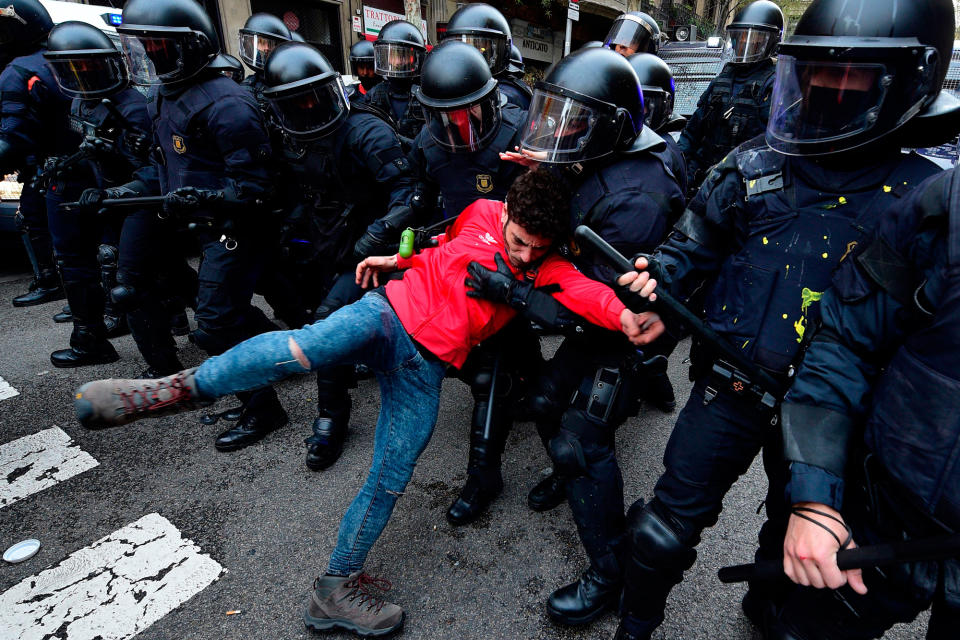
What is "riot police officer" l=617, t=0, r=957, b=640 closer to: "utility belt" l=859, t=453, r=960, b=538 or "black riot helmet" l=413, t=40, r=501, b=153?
"utility belt" l=859, t=453, r=960, b=538

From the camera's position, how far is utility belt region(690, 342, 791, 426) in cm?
150

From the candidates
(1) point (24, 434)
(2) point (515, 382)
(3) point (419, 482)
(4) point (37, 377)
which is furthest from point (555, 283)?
(4) point (37, 377)

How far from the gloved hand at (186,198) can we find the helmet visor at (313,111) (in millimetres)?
587

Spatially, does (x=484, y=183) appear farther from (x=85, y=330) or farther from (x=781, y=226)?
(x=85, y=330)

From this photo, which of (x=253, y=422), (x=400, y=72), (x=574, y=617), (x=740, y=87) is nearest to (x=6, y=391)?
(x=253, y=422)

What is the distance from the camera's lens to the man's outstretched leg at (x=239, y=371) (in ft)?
4.86

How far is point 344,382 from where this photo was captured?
3008mm

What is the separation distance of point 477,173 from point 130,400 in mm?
1963

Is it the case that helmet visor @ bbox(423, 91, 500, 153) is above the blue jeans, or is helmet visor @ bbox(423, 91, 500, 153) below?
above

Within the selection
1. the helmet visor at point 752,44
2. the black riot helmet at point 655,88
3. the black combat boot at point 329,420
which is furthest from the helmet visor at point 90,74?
the helmet visor at point 752,44

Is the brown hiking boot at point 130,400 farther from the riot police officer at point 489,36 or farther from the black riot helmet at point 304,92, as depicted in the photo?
the riot police officer at point 489,36

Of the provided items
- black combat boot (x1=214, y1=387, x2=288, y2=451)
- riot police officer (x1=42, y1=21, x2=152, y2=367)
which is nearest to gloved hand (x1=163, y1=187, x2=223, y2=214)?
riot police officer (x1=42, y1=21, x2=152, y2=367)

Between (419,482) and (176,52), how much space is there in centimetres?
275

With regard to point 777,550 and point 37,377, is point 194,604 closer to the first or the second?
point 777,550
